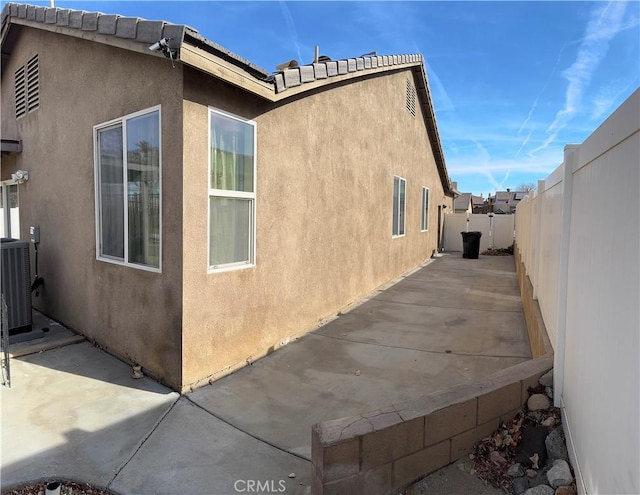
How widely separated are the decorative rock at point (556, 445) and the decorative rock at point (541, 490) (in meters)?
0.31

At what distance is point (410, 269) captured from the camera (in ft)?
41.0

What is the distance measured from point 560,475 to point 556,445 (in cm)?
33

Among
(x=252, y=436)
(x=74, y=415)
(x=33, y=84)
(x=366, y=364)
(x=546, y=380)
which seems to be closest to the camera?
(x=546, y=380)

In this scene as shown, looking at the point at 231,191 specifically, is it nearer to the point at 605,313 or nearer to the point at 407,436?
the point at 407,436

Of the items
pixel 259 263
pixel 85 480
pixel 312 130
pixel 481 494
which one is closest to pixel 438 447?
pixel 481 494

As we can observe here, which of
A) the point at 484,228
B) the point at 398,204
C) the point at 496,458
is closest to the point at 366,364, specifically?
the point at 496,458

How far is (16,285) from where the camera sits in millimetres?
5289

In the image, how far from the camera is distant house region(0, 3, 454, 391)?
13.1 ft

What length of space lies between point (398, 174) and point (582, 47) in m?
5.27

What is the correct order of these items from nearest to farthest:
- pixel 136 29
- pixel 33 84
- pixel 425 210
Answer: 1. pixel 136 29
2. pixel 33 84
3. pixel 425 210

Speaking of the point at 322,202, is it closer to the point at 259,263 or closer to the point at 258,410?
the point at 259,263

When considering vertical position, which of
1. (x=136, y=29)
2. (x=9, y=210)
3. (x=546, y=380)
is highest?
(x=136, y=29)

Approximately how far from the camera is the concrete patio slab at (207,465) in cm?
270

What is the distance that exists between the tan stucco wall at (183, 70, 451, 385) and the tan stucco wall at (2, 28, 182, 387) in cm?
20
